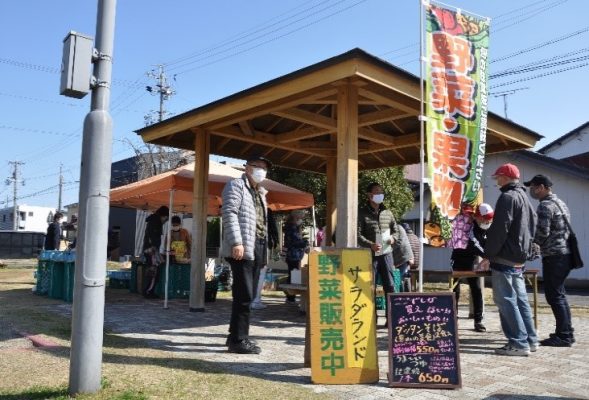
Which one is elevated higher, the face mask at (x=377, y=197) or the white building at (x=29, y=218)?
the white building at (x=29, y=218)

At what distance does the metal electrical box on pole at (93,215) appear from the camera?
12.5 feet

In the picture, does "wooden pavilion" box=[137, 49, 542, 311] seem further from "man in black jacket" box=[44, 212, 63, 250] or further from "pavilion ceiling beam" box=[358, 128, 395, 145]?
"man in black jacket" box=[44, 212, 63, 250]

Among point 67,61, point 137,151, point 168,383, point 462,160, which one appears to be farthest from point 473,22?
point 137,151

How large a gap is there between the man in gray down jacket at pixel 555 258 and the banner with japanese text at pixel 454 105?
1.44 meters

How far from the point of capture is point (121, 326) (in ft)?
23.0

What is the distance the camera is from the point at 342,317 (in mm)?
4566

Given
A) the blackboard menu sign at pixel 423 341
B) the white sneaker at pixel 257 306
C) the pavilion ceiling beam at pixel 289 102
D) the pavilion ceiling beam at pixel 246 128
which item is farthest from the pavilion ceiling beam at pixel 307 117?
the blackboard menu sign at pixel 423 341

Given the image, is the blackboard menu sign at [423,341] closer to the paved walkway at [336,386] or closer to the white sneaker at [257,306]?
the paved walkway at [336,386]

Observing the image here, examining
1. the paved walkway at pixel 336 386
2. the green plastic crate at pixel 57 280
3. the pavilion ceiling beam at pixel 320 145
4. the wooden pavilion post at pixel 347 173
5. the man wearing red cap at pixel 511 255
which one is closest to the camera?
the paved walkway at pixel 336 386

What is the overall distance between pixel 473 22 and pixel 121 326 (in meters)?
5.72

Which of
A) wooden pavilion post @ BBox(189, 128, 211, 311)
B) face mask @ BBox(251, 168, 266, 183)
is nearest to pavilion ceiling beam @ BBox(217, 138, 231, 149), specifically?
wooden pavilion post @ BBox(189, 128, 211, 311)

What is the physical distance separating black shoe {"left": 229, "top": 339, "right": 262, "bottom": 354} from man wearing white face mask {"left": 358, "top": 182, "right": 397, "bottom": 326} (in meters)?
2.05

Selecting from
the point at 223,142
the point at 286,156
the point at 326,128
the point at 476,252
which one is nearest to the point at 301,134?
the point at 326,128

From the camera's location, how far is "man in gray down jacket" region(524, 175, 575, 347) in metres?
6.12
